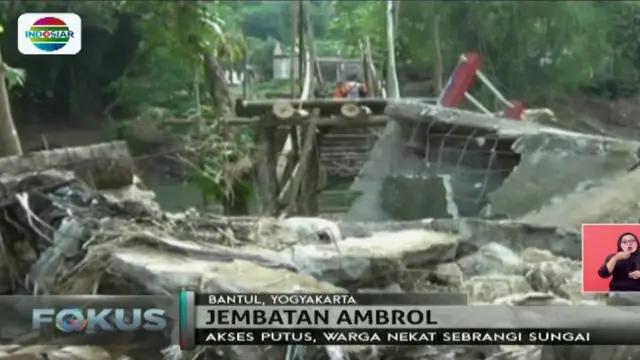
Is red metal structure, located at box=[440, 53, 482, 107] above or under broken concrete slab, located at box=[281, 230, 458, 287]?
above

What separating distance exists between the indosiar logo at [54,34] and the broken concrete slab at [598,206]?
2.55ft

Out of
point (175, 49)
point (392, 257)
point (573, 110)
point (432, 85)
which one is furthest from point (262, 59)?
point (573, 110)

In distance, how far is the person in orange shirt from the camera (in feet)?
4.80

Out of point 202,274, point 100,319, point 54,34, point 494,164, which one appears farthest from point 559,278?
point 54,34

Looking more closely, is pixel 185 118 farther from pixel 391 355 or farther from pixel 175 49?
pixel 391 355

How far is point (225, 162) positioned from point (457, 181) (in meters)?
0.39

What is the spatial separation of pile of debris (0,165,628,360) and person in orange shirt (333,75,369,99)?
0.21m

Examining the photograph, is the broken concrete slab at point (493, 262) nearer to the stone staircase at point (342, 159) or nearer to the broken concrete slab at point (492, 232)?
the broken concrete slab at point (492, 232)

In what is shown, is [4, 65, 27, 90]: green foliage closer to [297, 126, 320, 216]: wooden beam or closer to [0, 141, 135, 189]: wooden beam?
[0, 141, 135, 189]: wooden beam

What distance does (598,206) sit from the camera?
4.62ft

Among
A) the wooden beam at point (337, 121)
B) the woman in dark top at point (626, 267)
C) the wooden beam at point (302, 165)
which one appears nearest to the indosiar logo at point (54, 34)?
the wooden beam at point (337, 121)

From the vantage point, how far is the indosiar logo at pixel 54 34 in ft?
4.43

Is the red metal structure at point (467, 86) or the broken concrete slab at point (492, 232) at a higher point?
the red metal structure at point (467, 86)

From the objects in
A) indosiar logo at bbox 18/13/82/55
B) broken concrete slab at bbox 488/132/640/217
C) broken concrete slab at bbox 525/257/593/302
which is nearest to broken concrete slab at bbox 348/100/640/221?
broken concrete slab at bbox 488/132/640/217
